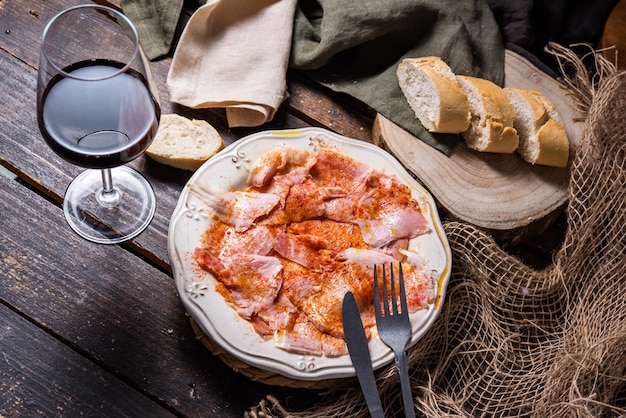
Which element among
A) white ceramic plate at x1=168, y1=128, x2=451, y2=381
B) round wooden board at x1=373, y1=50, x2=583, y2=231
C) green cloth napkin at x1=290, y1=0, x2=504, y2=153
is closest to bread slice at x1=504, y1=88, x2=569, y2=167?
round wooden board at x1=373, y1=50, x2=583, y2=231

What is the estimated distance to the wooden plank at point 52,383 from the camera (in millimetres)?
1418

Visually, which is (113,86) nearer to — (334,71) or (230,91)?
Answer: (230,91)

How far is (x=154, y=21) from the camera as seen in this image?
6.02 ft

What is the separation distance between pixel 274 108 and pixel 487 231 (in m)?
0.60

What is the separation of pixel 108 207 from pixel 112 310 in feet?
0.79

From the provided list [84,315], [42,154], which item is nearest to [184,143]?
[42,154]

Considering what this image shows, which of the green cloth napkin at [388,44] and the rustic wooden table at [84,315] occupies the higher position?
the green cloth napkin at [388,44]

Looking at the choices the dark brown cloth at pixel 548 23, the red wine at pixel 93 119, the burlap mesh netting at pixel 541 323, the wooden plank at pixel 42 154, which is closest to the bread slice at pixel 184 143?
the wooden plank at pixel 42 154

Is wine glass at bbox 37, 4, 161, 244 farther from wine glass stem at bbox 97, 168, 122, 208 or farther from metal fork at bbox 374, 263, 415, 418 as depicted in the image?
metal fork at bbox 374, 263, 415, 418

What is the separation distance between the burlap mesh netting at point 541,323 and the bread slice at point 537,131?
2.0 inches

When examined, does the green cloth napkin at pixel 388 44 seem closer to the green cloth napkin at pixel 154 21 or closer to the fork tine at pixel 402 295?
the green cloth napkin at pixel 154 21

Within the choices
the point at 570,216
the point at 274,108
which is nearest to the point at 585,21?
the point at 570,216

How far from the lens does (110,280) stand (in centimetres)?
155

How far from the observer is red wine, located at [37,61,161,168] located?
1.23 meters
